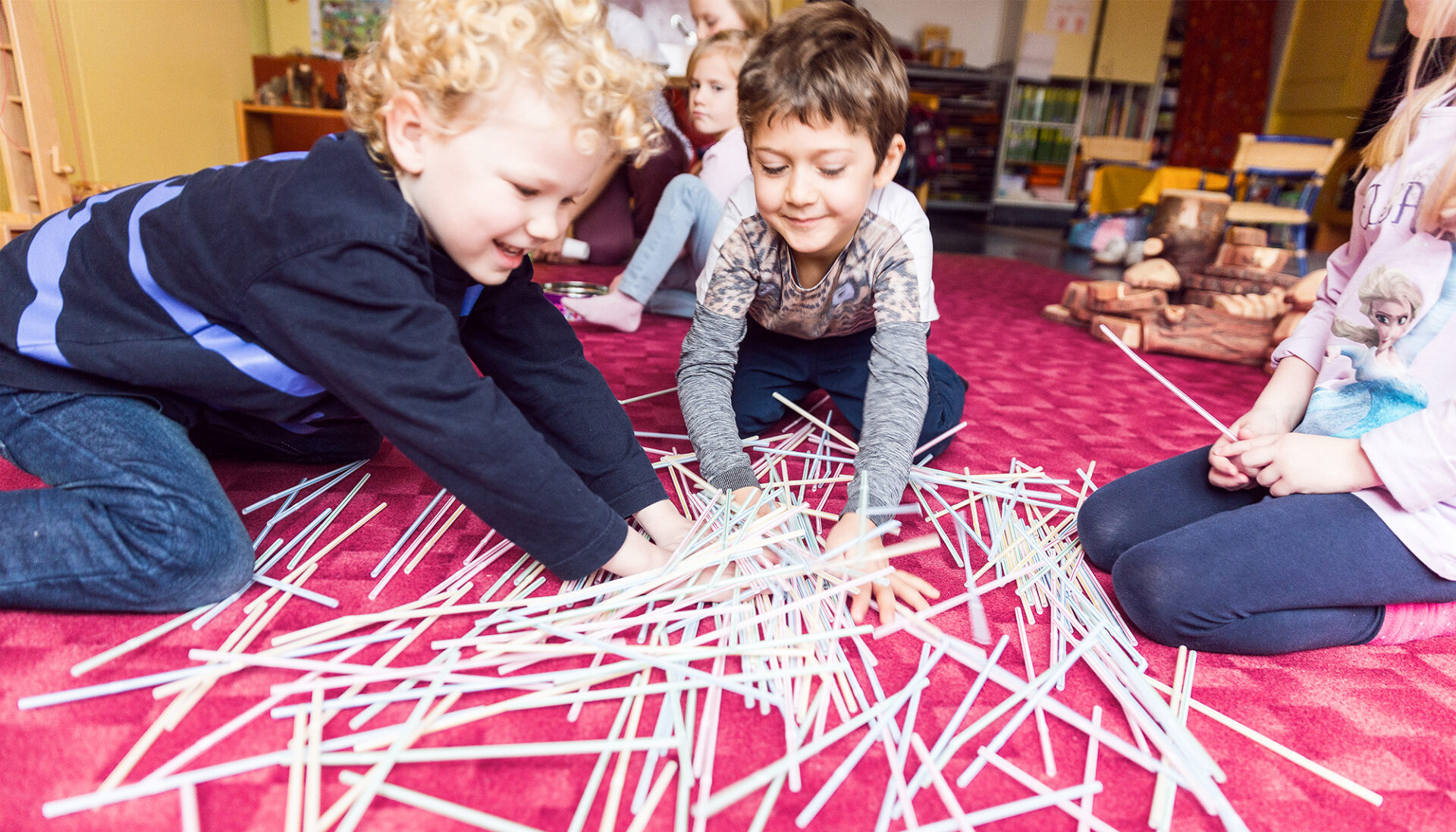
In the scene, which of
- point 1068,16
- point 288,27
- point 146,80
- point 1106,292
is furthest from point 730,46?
point 1068,16

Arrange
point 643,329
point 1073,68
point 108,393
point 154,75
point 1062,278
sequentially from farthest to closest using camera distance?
point 1073,68 < point 1062,278 < point 154,75 < point 643,329 < point 108,393

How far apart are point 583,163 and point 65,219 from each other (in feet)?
2.05

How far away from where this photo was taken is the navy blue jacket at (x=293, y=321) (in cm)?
74

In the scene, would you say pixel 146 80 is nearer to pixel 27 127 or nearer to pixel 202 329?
pixel 27 127

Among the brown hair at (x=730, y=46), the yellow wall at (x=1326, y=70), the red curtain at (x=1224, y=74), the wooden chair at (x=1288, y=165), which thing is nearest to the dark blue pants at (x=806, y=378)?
the brown hair at (x=730, y=46)

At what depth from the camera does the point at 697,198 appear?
222cm

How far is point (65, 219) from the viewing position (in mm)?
913

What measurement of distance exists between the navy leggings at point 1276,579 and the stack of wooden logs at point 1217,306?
174cm

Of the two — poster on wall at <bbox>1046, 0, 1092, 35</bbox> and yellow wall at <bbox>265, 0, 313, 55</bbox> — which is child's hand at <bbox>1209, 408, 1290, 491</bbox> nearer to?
yellow wall at <bbox>265, 0, 313, 55</bbox>

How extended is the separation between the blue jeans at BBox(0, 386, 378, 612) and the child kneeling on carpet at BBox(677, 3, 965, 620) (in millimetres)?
610

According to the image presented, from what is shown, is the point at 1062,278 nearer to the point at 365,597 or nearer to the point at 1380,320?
the point at 1380,320

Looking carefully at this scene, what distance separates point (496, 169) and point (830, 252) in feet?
2.04

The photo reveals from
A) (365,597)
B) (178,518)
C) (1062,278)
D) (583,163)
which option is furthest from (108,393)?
(1062,278)

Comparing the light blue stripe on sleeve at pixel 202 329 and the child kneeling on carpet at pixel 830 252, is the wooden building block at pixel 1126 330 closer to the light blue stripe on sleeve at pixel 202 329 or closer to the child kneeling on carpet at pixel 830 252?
the child kneeling on carpet at pixel 830 252
